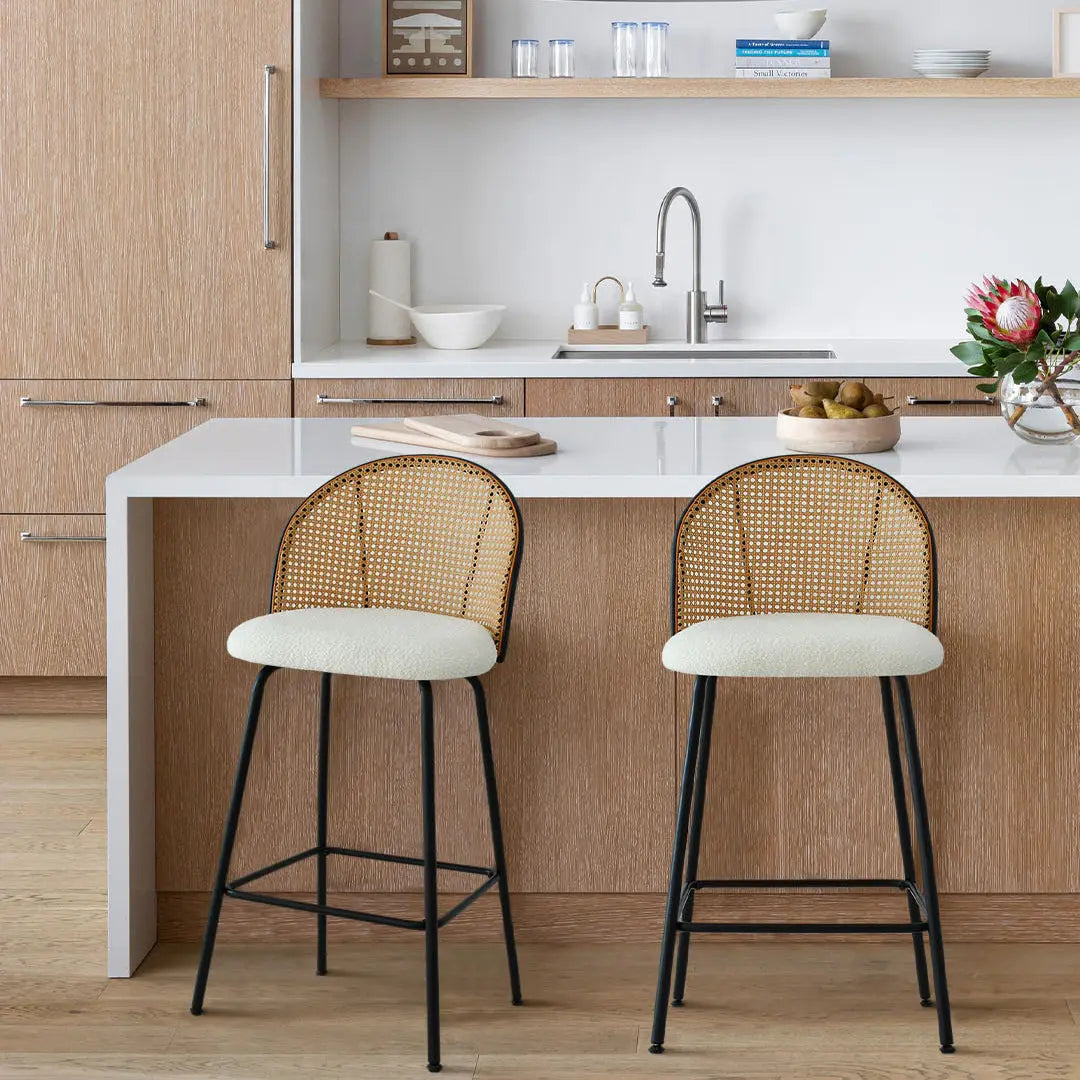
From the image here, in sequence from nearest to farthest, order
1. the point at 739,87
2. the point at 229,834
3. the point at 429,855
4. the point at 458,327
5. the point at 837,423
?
the point at 429,855, the point at 229,834, the point at 837,423, the point at 739,87, the point at 458,327

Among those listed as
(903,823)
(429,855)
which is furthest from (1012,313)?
(429,855)

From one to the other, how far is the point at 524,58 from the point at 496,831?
2637 mm

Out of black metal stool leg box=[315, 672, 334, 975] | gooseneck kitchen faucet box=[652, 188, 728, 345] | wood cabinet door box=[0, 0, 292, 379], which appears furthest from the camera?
gooseneck kitchen faucet box=[652, 188, 728, 345]

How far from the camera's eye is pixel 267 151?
12.8 feet

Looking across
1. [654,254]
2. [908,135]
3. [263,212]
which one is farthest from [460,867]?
[908,135]

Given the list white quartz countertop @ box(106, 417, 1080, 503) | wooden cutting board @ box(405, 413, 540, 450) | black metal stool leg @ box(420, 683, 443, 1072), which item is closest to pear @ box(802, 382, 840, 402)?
white quartz countertop @ box(106, 417, 1080, 503)

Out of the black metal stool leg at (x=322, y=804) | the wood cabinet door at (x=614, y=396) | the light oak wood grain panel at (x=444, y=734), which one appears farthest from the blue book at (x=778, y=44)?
the black metal stool leg at (x=322, y=804)

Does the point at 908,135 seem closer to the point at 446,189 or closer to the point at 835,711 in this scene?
the point at 446,189

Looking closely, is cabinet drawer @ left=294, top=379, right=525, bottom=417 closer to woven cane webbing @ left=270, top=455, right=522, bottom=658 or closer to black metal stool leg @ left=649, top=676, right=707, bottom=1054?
woven cane webbing @ left=270, top=455, right=522, bottom=658

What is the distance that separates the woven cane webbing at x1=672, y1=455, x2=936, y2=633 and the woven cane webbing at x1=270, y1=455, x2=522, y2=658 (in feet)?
1.04

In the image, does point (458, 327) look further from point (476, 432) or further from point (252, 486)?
point (252, 486)

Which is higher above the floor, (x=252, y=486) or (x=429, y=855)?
(x=252, y=486)

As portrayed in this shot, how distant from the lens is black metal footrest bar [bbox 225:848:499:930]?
221 cm

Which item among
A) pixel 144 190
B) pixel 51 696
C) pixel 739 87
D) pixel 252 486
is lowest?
pixel 51 696
